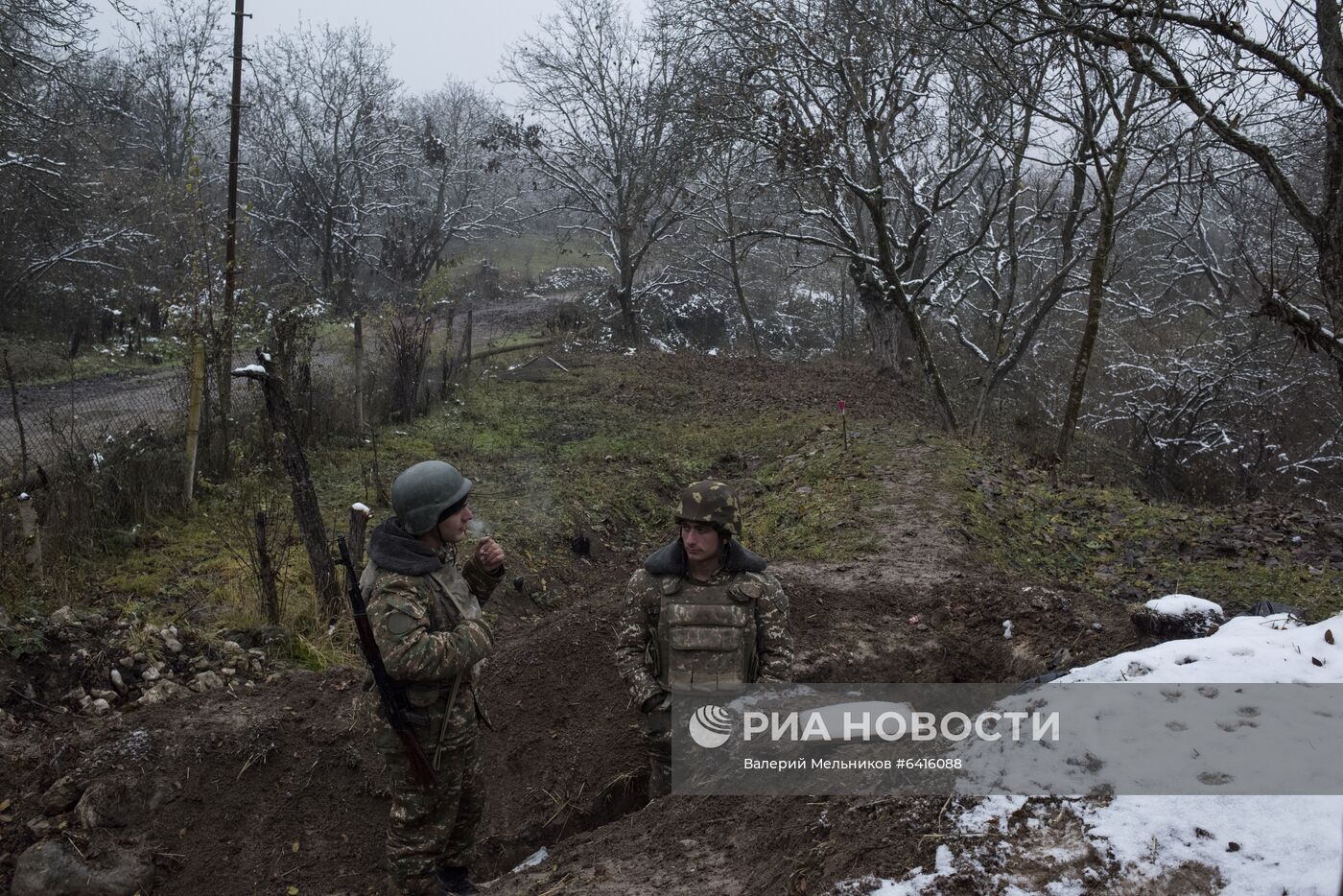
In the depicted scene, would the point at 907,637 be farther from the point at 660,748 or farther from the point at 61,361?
the point at 61,361

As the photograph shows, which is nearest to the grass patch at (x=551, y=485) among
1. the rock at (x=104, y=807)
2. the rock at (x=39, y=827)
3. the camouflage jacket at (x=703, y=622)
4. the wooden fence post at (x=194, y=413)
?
the wooden fence post at (x=194, y=413)

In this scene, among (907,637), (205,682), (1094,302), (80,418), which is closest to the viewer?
(205,682)

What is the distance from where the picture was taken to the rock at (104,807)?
424cm

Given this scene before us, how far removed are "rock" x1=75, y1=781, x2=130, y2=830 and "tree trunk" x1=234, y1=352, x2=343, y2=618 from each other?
2151 mm

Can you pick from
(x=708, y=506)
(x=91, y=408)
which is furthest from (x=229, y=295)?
(x=708, y=506)

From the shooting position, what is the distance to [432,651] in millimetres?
3301

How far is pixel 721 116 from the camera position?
1389 cm

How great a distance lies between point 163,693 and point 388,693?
9.08ft

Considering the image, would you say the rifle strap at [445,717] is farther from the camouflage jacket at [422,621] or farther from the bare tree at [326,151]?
the bare tree at [326,151]

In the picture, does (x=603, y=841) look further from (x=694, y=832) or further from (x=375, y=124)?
(x=375, y=124)

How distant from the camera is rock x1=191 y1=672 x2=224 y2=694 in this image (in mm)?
5504

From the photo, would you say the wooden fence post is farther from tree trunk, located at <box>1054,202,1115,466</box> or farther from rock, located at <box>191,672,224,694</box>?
tree trunk, located at <box>1054,202,1115,466</box>

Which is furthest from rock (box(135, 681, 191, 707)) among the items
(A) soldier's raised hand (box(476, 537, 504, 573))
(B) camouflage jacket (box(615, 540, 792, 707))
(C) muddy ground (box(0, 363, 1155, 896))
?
(B) camouflage jacket (box(615, 540, 792, 707))

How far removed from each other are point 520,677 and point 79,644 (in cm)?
262
